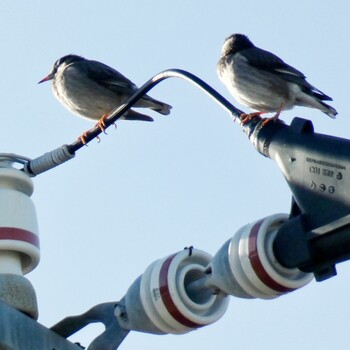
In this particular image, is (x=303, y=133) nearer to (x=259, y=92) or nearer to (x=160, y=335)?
(x=160, y=335)

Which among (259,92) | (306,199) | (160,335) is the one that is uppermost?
(259,92)

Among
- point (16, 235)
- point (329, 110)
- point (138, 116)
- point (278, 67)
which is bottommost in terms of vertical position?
point (16, 235)

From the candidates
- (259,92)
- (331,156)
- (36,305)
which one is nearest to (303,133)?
(331,156)

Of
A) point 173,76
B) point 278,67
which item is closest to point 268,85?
point 278,67

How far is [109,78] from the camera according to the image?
10859mm

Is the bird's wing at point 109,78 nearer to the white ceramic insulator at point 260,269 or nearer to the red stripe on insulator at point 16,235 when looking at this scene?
the red stripe on insulator at point 16,235

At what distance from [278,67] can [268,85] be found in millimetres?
262

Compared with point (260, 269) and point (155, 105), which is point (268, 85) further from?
point (260, 269)

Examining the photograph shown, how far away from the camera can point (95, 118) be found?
10.6m

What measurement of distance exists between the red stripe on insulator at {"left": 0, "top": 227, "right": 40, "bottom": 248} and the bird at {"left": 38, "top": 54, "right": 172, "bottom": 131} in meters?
5.85

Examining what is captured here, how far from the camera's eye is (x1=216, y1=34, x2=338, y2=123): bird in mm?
9055

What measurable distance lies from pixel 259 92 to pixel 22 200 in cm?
493

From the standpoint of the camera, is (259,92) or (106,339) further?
(259,92)

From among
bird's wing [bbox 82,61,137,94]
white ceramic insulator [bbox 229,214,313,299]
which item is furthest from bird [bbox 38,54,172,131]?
white ceramic insulator [bbox 229,214,313,299]
